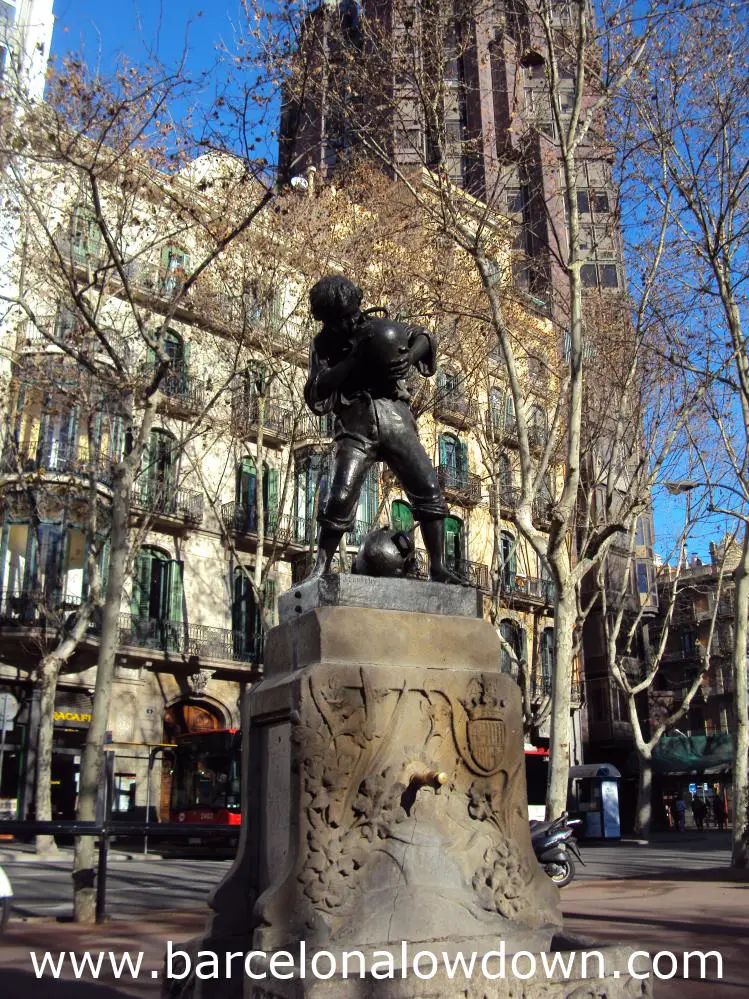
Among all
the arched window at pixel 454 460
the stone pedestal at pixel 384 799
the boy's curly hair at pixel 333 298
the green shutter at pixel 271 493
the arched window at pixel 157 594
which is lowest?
the stone pedestal at pixel 384 799

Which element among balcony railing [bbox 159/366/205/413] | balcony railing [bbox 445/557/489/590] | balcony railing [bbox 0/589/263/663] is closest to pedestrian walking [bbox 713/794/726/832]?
balcony railing [bbox 445/557/489/590]

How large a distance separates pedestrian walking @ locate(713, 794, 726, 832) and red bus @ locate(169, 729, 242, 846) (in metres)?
21.9

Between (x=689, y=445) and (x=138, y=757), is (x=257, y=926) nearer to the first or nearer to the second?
(x=689, y=445)

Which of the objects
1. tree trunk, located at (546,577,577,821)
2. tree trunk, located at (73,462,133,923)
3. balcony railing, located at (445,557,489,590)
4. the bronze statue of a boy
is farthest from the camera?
balcony railing, located at (445,557,489,590)

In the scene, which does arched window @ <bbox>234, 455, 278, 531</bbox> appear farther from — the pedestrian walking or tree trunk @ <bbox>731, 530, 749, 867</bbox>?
the pedestrian walking

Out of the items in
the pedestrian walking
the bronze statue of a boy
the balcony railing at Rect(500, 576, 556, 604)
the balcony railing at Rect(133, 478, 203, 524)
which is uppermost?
the balcony railing at Rect(133, 478, 203, 524)

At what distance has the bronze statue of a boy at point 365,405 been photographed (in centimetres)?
534

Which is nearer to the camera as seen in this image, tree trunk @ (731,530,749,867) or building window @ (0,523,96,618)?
tree trunk @ (731,530,749,867)

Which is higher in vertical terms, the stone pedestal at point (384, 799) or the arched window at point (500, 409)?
the arched window at point (500, 409)

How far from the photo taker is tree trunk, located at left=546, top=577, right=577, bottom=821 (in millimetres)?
12391

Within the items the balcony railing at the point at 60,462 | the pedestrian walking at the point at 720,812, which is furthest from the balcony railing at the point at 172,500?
the pedestrian walking at the point at 720,812

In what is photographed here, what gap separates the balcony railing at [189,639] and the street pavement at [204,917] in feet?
30.1

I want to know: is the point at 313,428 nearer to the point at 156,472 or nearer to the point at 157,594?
the point at 156,472

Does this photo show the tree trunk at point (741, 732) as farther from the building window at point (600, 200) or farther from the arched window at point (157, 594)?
the arched window at point (157, 594)
